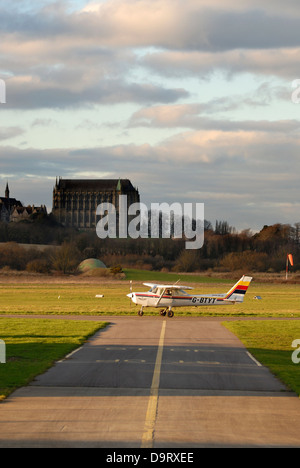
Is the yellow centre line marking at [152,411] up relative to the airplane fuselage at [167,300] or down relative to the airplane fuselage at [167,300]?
up

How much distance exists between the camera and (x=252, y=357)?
24.4 metres

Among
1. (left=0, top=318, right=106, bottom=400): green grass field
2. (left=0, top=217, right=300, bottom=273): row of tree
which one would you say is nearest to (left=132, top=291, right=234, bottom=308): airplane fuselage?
(left=0, top=318, right=106, bottom=400): green grass field

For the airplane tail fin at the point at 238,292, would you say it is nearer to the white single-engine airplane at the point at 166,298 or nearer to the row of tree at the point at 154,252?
the white single-engine airplane at the point at 166,298

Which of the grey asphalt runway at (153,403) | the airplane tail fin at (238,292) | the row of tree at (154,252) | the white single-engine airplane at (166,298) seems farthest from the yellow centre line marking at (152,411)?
the row of tree at (154,252)

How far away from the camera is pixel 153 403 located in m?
15.0

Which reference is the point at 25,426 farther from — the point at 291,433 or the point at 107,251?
the point at 107,251

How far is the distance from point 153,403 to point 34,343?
1360 cm

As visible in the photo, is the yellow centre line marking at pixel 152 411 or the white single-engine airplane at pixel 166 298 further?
the white single-engine airplane at pixel 166 298

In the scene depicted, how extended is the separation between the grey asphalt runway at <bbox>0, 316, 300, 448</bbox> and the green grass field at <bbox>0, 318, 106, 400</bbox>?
610 millimetres

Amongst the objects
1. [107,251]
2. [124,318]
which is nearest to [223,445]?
[124,318]

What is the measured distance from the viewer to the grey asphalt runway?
1166 cm

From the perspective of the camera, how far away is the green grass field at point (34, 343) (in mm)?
18938

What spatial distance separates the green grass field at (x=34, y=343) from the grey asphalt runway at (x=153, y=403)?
0.61 meters

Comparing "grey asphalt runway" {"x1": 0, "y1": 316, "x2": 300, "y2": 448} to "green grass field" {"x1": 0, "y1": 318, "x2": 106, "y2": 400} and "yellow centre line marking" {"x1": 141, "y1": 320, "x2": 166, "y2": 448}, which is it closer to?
"yellow centre line marking" {"x1": 141, "y1": 320, "x2": 166, "y2": 448}
